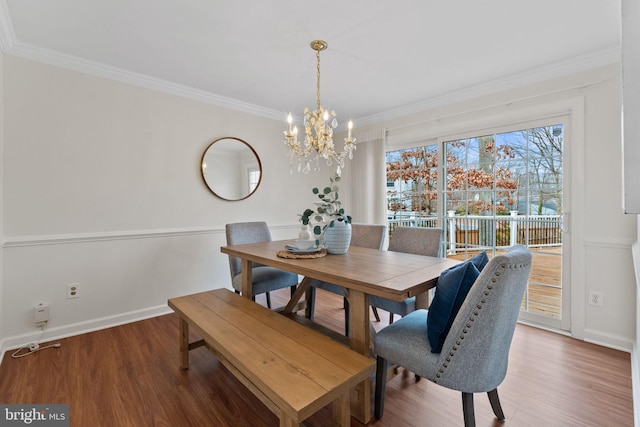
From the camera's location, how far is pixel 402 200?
3924mm

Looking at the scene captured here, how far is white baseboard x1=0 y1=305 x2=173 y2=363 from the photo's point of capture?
2309mm

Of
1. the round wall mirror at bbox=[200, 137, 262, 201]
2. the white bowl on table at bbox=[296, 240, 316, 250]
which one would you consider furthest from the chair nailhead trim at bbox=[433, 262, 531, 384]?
the round wall mirror at bbox=[200, 137, 262, 201]

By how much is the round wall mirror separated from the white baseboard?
1374 millimetres

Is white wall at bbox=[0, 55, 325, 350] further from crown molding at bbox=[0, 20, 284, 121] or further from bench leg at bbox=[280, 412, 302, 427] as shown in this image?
bench leg at bbox=[280, 412, 302, 427]

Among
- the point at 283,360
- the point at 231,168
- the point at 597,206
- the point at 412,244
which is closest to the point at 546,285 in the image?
the point at 597,206

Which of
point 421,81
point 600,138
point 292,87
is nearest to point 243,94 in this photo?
point 292,87

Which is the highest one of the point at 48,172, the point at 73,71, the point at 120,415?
the point at 73,71

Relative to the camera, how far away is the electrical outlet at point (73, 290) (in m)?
2.55

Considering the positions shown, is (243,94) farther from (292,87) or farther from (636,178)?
(636,178)

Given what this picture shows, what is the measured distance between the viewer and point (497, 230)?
3059 mm

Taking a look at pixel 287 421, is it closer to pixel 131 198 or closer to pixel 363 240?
pixel 363 240

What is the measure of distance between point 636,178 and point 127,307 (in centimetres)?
344

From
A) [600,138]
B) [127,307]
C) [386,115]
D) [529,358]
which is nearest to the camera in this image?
[529,358]

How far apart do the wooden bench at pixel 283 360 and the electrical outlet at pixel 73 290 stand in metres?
1.26
